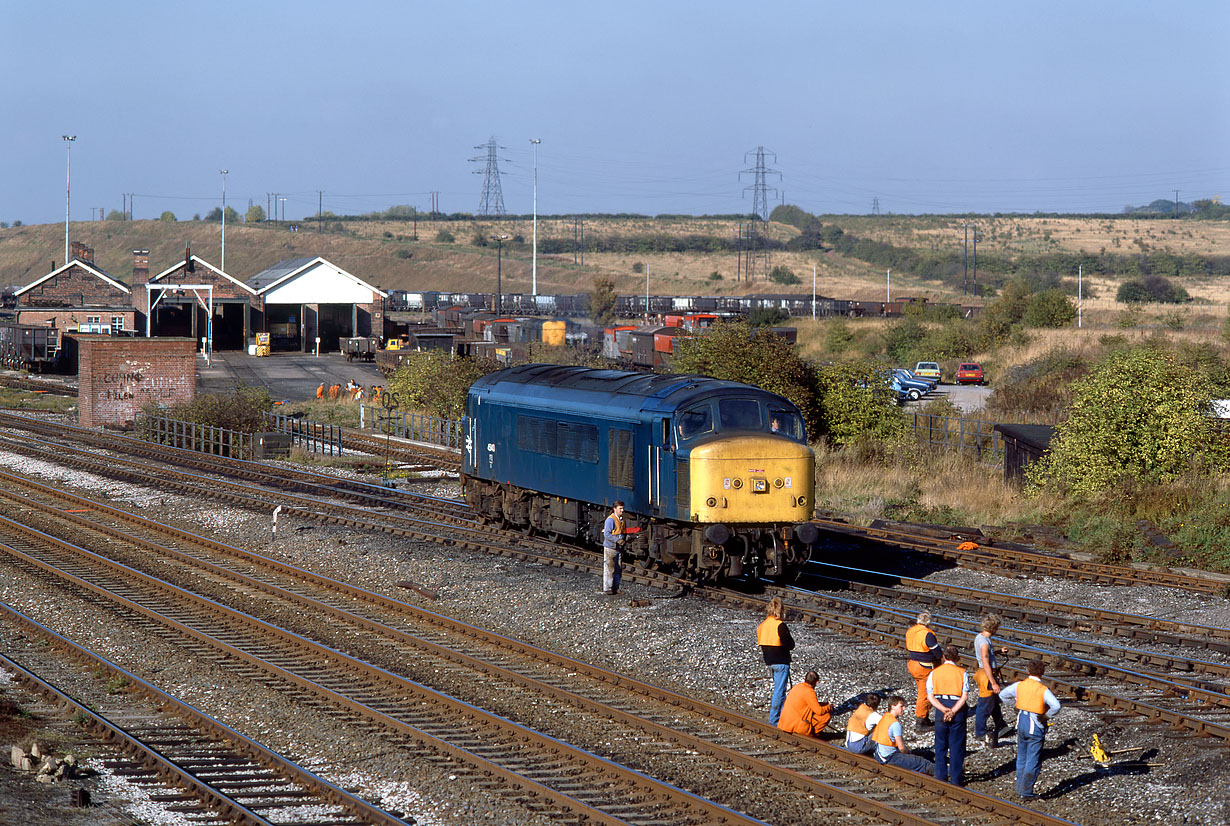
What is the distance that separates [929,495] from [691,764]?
19.6 m

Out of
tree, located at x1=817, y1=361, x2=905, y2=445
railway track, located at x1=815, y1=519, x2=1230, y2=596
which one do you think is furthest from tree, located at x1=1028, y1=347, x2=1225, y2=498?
tree, located at x1=817, y1=361, x2=905, y2=445

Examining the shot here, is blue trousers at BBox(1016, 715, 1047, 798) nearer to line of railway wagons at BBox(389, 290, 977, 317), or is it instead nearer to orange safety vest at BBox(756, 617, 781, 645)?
orange safety vest at BBox(756, 617, 781, 645)

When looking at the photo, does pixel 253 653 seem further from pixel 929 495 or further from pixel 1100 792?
pixel 929 495

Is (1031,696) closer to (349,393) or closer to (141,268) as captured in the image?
(349,393)

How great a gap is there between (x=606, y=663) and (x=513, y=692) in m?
1.75

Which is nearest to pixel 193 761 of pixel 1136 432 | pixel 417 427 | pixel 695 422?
pixel 695 422

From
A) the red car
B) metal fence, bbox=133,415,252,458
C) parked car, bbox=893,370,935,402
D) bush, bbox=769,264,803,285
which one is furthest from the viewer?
bush, bbox=769,264,803,285

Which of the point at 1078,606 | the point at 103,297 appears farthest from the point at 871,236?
the point at 1078,606

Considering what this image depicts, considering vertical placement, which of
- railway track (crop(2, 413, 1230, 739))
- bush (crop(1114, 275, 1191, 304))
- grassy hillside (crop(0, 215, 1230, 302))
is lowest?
railway track (crop(2, 413, 1230, 739))

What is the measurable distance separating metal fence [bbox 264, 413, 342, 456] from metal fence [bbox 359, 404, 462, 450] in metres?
2.20

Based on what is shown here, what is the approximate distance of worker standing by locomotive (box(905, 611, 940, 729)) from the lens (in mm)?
12672

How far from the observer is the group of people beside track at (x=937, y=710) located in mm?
11391

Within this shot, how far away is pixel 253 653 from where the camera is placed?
55.4 feet

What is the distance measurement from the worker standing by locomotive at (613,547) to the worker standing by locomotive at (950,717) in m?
7.57
